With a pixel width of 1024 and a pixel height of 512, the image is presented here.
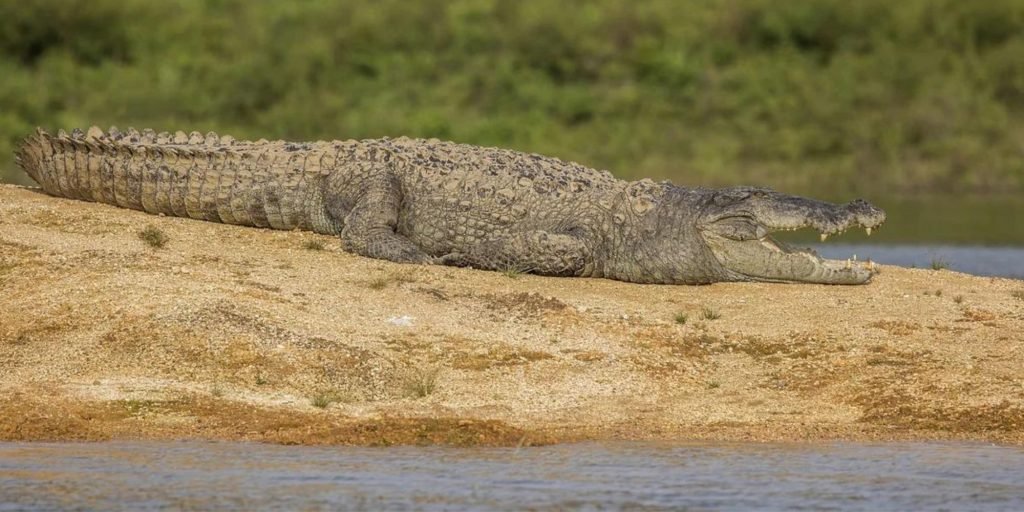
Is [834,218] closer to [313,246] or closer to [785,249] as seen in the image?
[785,249]

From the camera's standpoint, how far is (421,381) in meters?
9.17

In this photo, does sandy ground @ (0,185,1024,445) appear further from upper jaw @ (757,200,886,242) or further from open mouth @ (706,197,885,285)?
upper jaw @ (757,200,886,242)

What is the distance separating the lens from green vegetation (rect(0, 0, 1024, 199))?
30.6m

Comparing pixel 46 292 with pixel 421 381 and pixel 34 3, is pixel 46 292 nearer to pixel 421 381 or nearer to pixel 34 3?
pixel 421 381

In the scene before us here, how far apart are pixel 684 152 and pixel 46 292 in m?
21.7

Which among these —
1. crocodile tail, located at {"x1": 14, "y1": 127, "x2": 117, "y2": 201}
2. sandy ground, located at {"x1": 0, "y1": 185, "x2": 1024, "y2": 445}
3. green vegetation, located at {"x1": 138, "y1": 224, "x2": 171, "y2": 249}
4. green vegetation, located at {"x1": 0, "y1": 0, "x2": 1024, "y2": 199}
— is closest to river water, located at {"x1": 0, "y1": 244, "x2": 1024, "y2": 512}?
sandy ground, located at {"x1": 0, "y1": 185, "x2": 1024, "y2": 445}

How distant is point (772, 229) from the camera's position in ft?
38.1

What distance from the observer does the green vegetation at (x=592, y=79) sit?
30.6 metres

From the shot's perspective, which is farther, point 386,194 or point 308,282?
point 386,194

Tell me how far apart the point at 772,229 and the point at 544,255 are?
1.54 m

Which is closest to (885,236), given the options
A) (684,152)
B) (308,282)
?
(684,152)

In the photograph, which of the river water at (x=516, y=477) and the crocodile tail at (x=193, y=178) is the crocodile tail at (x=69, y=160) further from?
the river water at (x=516, y=477)

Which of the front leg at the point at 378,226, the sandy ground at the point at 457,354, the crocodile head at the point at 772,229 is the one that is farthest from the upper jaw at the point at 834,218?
the front leg at the point at 378,226

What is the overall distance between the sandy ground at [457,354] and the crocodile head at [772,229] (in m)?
0.17
